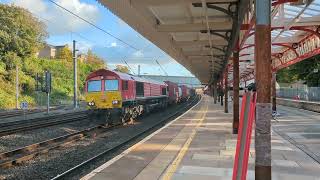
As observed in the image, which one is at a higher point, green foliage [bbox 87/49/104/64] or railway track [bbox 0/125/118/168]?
green foliage [bbox 87/49/104/64]

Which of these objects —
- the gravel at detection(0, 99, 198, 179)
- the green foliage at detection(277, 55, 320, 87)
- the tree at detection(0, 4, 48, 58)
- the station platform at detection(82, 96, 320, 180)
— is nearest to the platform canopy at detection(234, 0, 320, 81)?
the station platform at detection(82, 96, 320, 180)

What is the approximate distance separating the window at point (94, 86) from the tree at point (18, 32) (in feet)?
127

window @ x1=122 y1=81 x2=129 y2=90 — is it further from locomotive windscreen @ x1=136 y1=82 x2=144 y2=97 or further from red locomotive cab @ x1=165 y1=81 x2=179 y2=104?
red locomotive cab @ x1=165 y1=81 x2=179 y2=104

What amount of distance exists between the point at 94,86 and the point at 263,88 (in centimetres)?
2075

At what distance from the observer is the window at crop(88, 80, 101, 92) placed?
26.4 m

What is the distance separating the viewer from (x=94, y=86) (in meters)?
26.6

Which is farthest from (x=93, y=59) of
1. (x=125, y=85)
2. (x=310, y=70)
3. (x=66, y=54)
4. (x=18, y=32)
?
(x=125, y=85)

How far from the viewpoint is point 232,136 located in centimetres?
1717

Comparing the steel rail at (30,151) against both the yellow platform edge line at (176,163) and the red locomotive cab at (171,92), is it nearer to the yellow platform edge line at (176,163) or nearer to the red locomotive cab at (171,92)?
the yellow platform edge line at (176,163)

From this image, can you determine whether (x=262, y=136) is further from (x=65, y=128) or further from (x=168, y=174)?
(x=65, y=128)

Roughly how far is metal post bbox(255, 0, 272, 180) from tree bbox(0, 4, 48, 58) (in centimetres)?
5932

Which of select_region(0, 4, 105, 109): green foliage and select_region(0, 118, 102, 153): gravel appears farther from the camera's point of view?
select_region(0, 4, 105, 109): green foliage

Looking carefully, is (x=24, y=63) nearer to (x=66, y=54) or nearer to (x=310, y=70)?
(x=66, y=54)

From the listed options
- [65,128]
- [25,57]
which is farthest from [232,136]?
[25,57]
